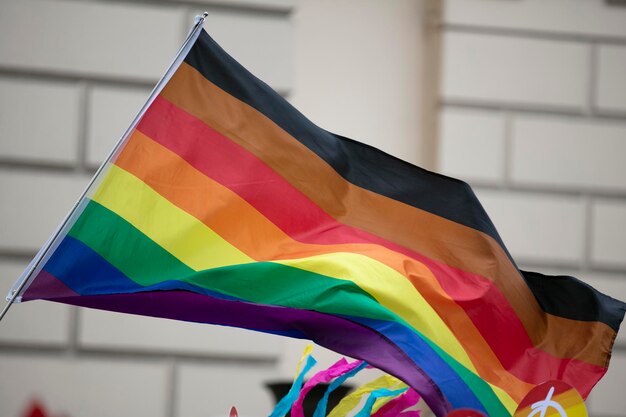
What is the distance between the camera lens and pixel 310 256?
123 inches

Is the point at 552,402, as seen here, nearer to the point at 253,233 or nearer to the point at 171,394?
the point at 253,233

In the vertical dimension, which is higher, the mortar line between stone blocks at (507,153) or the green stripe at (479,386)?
the mortar line between stone blocks at (507,153)

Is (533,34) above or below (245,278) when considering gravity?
above

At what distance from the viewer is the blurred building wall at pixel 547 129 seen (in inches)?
249

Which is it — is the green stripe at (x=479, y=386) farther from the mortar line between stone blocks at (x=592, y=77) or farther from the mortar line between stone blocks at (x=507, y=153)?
the mortar line between stone blocks at (x=592, y=77)

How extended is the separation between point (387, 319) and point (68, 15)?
3.67 metres

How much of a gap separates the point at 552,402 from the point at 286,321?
2.42 feet

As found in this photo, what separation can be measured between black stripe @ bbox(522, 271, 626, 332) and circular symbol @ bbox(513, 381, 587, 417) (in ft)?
1.41

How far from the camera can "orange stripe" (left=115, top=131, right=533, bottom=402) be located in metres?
3.12

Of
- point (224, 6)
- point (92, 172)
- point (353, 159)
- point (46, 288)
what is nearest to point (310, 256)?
point (353, 159)

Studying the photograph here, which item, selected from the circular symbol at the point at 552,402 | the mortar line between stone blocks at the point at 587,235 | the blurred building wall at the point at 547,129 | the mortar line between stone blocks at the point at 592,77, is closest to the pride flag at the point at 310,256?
the circular symbol at the point at 552,402

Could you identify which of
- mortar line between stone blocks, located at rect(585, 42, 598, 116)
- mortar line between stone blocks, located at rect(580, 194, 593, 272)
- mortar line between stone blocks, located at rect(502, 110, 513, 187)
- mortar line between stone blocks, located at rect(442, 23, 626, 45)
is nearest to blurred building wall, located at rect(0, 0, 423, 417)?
mortar line between stone blocks, located at rect(442, 23, 626, 45)

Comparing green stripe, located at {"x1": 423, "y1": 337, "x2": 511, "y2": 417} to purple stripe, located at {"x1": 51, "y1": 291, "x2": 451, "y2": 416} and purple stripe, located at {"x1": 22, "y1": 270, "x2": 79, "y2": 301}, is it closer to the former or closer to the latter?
purple stripe, located at {"x1": 51, "y1": 291, "x2": 451, "y2": 416}

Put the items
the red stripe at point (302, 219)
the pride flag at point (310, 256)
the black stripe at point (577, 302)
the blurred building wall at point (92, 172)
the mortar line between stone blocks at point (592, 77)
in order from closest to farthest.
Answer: the pride flag at point (310, 256) → the red stripe at point (302, 219) → the black stripe at point (577, 302) → the blurred building wall at point (92, 172) → the mortar line between stone blocks at point (592, 77)
